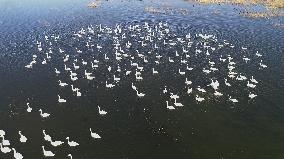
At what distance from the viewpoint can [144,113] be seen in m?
49.1

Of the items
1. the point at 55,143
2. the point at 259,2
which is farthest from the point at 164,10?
the point at 55,143

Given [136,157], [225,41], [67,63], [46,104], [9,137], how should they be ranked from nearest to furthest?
[136,157], [9,137], [46,104], [67,63], [225,41]

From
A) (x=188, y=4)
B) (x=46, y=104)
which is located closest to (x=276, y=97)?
(x=46, y=104)

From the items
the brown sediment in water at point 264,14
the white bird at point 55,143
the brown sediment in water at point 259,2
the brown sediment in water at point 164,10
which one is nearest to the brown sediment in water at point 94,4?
the brown sediment in water at point 164,10

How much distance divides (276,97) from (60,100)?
939 inches

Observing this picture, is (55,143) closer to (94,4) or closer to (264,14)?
(264,14)

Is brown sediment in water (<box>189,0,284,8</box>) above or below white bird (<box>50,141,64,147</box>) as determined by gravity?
above

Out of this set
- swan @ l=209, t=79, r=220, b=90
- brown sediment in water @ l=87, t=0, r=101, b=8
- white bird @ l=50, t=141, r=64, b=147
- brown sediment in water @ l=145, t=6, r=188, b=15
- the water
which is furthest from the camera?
brown sediment in water @ l=87, t=0, r=101, b=8

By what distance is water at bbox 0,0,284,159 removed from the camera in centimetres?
4288

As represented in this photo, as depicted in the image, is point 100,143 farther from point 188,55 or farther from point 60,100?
point 188,55

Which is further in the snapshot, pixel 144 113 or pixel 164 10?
pixel 164 10

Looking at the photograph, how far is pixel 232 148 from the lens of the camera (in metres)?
42.6

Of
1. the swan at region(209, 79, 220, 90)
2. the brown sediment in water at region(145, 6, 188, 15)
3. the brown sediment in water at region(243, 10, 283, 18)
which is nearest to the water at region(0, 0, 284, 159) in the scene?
the swan at region(209, 79, 220, 90)

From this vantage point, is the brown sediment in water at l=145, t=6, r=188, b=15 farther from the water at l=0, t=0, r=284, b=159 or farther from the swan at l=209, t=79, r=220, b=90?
the swan at l=209, t=79, r=220, b=90
